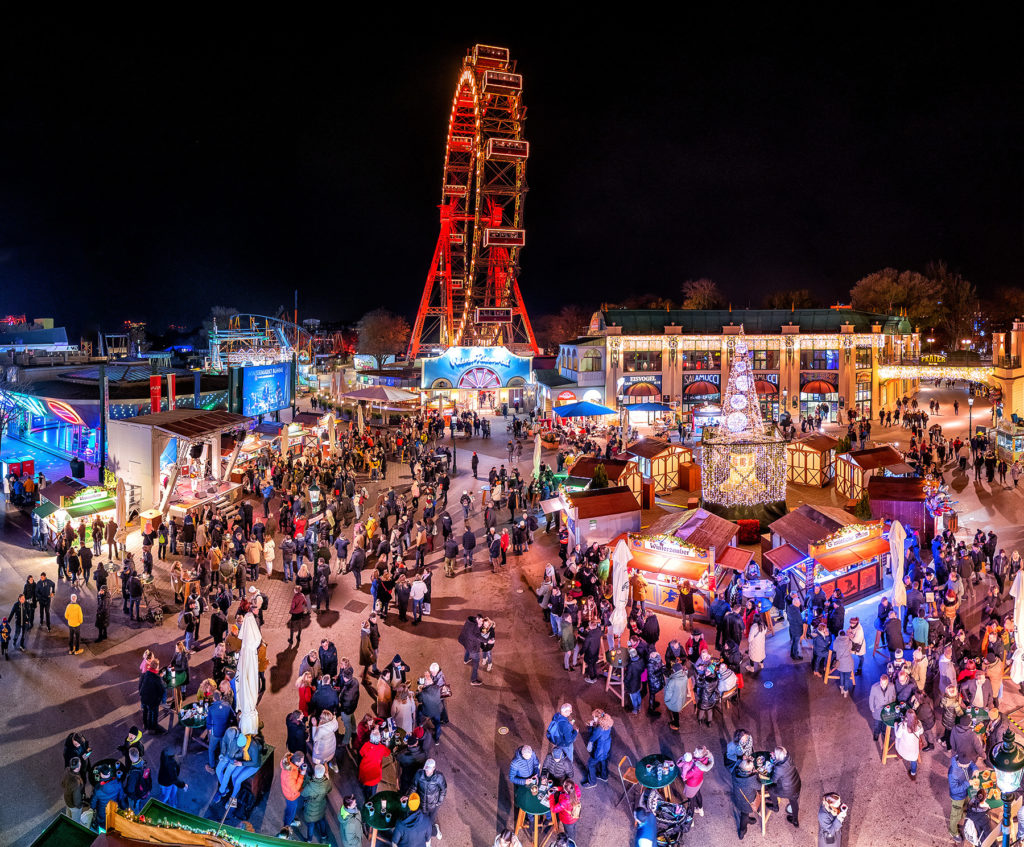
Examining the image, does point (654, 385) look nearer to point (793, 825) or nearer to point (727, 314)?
point (727, 314)

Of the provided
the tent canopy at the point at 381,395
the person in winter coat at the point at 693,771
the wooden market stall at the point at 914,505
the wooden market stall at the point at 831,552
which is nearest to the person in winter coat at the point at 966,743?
the person in winter coat at the point at 693,771

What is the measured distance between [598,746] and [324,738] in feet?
9.25

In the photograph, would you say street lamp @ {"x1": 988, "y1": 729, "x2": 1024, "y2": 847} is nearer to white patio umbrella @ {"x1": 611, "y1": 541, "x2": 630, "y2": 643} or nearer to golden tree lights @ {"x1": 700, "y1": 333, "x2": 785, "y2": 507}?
white patio umbrella @ {"x1": 611, "y1": 541, "x2": 630, "y2": 643}

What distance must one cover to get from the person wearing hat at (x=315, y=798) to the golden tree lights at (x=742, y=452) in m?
11.2

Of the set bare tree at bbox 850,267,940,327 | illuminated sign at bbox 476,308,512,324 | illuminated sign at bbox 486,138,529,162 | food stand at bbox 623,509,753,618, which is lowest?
food stand at bbox 623,509,753,618

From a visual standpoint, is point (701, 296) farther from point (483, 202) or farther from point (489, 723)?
point (489, 723)

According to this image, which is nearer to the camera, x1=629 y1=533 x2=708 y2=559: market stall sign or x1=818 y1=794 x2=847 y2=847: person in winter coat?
x1=818 y1=794 x2=847 y2=847: person in winter coat

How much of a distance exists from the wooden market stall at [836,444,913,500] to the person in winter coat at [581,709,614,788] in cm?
1148

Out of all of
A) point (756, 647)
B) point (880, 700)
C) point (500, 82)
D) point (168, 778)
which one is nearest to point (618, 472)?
point (756, 647)

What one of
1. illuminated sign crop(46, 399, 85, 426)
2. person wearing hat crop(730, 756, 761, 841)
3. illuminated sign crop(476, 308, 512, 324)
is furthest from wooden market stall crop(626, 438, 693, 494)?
illuminated sign crop(476, 308, 512, 324)

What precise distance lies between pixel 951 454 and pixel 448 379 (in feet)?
75.7

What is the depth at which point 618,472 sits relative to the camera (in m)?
16.8

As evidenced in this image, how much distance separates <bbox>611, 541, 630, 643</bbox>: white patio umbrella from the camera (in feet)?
31.5

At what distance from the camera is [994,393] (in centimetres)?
3506
